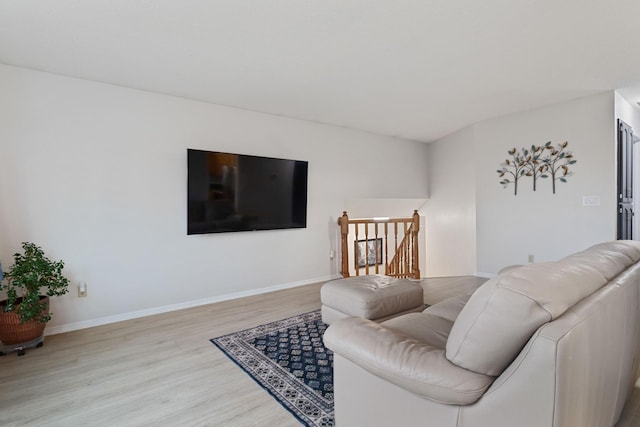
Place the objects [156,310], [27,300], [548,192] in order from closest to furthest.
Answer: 1. [27,300]
2. [156,310]
3. [548,192]

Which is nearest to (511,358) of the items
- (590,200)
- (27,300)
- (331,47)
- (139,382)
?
(139,382)

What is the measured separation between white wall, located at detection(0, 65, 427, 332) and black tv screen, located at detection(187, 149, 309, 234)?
13 cm

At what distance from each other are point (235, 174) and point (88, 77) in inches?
61.8

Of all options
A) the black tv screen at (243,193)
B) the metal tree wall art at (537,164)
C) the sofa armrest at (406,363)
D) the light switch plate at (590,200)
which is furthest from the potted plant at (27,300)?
the light switch plate at (590,200)

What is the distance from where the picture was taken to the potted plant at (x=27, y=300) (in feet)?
7.73

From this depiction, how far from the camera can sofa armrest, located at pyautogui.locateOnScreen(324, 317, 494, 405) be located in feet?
3.30

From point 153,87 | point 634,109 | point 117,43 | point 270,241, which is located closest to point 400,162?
point 270,241

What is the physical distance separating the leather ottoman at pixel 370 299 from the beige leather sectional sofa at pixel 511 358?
995 millimetres

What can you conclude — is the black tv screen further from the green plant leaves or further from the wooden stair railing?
the green plant leaves

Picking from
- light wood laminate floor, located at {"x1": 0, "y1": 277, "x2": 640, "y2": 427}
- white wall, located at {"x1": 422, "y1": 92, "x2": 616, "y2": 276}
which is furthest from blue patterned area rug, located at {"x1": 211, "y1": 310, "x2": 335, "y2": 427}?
white wall, located at {"x1": 422, "y1": 92, "x2": 616, "y2": 276}

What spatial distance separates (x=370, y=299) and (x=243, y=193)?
207cm

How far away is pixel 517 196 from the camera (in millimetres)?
4566

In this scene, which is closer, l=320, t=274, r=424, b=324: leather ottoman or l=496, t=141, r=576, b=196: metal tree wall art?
l=320, t=274, r=424, b=324: leather ottoman

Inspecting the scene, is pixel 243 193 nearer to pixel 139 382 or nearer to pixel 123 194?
pixel 123 194
